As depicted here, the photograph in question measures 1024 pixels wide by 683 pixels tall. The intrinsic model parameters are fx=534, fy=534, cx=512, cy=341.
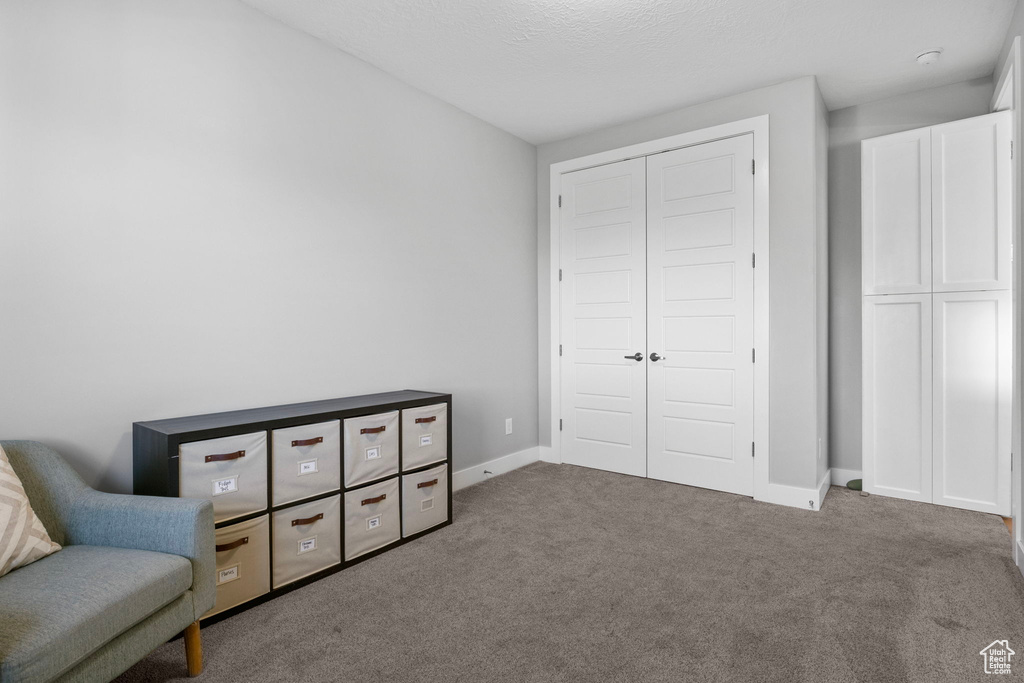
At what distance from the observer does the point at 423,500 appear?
9.53 feet

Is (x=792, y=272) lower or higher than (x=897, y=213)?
lower

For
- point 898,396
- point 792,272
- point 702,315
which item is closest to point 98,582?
point 702,315

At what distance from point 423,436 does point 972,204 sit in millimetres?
3471

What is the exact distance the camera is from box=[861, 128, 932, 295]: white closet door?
329cm

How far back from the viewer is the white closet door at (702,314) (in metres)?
3.54

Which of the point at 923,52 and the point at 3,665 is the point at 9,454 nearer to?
the point at 3,665

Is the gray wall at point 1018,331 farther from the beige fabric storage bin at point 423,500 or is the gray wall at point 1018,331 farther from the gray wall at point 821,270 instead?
the beige fabric storage bin at point 423,500

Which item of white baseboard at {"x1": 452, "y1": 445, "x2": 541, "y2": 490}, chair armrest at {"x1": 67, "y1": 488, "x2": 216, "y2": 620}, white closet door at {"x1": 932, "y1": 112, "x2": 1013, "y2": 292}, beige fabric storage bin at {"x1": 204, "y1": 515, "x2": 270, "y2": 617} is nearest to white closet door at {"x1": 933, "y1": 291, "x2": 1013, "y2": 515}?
white closet door at {"x1": 932, "y1": 112, "x2": 1013, "y2": 292}

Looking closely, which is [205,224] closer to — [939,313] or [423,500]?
[423,500]

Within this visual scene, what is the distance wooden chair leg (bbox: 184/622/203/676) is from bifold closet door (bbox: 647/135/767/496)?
304 cm

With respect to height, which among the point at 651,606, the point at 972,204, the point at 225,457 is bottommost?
the point at 651,606

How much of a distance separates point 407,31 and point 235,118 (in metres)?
0.99

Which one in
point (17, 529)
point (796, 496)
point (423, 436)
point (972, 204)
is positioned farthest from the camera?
point (796, 496)

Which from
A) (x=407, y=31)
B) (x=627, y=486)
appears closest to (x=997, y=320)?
(x=627, y=486)
